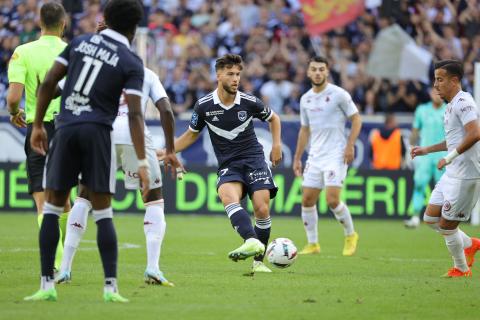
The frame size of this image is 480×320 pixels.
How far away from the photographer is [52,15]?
968 centimetres

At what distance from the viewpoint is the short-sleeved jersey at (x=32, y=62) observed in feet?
31.8

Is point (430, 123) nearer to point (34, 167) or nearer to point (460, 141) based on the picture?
point (460, 141)

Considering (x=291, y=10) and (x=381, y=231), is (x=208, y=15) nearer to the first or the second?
(x=291, y=10)

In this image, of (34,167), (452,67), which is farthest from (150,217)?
(452,67)

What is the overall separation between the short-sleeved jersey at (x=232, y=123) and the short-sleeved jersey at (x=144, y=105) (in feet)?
4.32

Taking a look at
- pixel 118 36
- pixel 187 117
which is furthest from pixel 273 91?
A: pixel 118 36

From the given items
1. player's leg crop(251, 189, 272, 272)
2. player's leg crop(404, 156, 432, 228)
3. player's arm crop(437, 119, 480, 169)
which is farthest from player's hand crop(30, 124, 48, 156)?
player's leg crop(404, 156, 432, 228)

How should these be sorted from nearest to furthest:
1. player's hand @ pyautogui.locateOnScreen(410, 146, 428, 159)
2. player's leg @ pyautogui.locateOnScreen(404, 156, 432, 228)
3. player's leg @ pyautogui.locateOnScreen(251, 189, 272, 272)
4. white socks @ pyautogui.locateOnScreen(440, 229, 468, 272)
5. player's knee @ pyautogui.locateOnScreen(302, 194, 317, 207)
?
white socks @ pyautogui.locateOnScreen(440, 229, 468, 272) → player's hand @ pyautogui.locateOnScreen(410, 146, 428, 159) → player's leg @ pyautogui.locateOnScreen(251, 189, 272, 272) → player's knee @ pyautogui.locateOnScreen(302, 194, 317, 207) → player's leg @ pyautogui.locateOnScreen(404, 156, 432, 228)

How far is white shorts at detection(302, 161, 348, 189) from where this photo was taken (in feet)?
45.4

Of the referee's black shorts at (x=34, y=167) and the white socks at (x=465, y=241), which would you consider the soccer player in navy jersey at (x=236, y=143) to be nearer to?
the referee's black shorts at (x=34, y=167)

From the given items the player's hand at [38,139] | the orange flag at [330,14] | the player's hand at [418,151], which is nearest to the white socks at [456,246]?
the player's hand at [418,151]

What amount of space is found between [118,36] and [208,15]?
50.9ft

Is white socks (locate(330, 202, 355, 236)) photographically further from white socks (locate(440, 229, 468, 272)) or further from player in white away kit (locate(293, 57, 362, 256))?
white socks (locate(440, 229, 468, 272))

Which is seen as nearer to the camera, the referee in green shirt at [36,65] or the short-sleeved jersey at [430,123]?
the referee in green shirt at [36,65]
